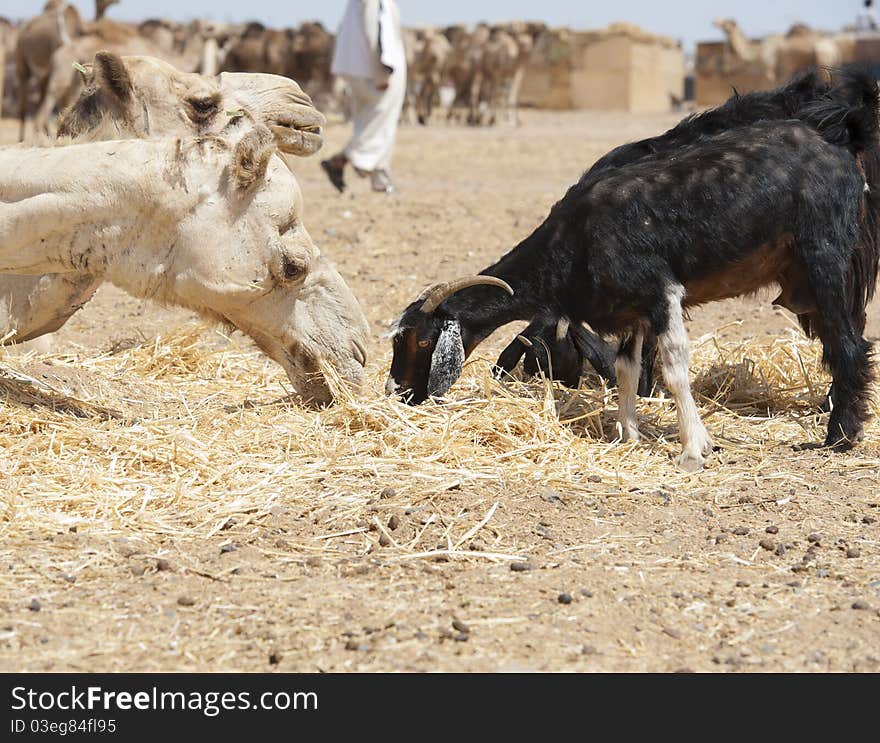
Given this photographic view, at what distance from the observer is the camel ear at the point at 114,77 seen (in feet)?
16.9

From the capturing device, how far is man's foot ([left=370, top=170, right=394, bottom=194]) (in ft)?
43.0

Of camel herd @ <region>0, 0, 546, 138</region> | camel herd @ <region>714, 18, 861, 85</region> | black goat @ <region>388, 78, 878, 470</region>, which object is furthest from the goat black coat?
camel herd @ <region>714, 18, 861, 85</region>

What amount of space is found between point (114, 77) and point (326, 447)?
5.58 feet

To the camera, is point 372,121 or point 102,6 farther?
point 102,6

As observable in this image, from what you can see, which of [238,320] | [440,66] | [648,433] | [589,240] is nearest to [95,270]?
[238,320]

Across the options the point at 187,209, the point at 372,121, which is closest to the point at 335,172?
the point at 372,121

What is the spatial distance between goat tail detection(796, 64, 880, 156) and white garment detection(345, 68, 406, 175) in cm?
759

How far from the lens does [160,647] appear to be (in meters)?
3.38

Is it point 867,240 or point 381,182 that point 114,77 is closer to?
point 867,240

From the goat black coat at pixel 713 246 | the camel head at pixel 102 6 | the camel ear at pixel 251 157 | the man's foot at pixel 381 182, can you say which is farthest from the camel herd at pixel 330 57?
the camel ear at pixel 251 157

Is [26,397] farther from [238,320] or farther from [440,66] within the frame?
[440,66]

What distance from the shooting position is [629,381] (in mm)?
5574

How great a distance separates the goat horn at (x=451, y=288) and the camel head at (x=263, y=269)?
302 millimetres

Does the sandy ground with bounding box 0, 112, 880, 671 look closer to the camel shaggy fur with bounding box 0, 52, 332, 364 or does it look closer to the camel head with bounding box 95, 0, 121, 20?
the camel shaggy fur with bounding box 0, 52, 332, 364
